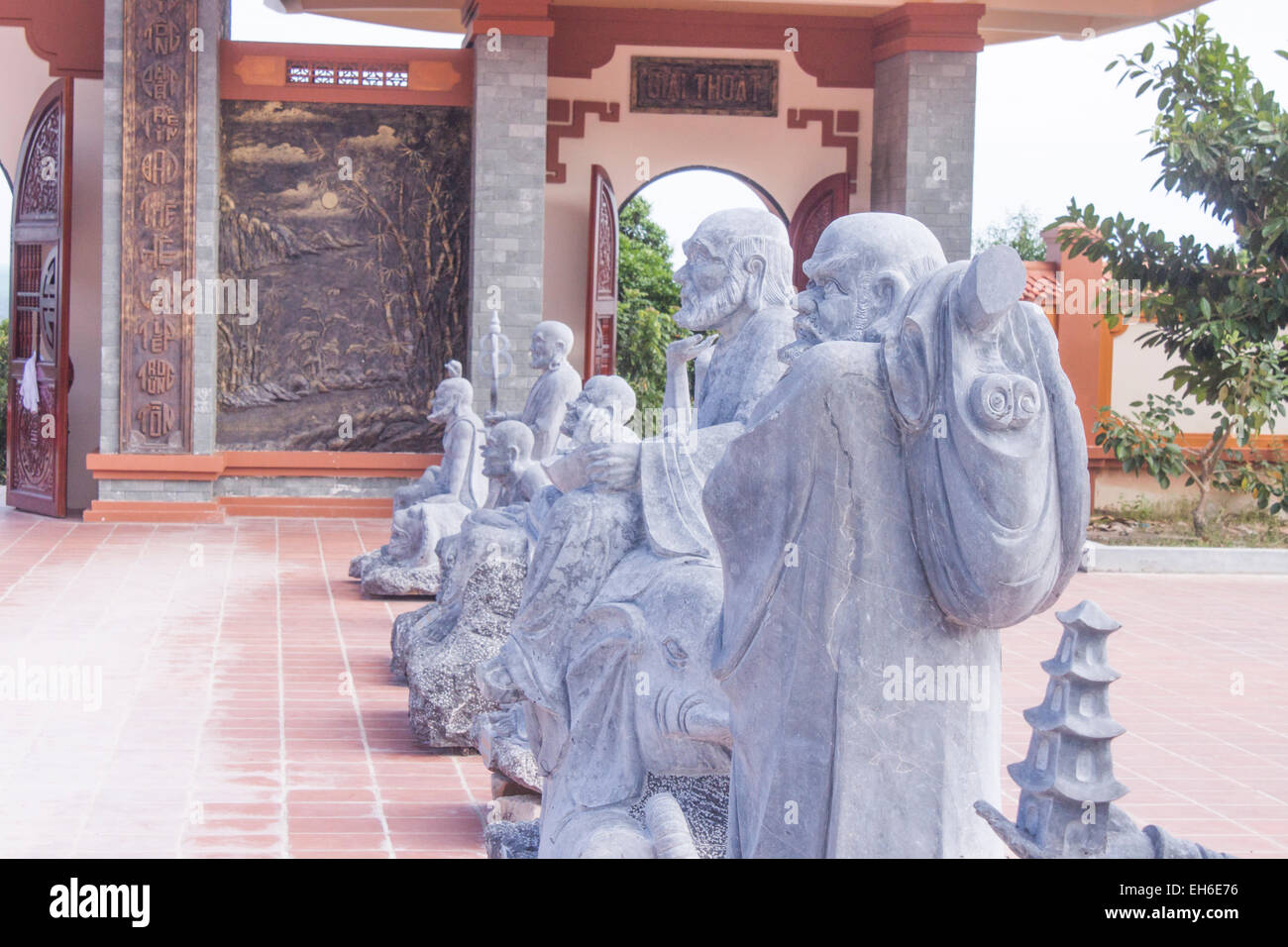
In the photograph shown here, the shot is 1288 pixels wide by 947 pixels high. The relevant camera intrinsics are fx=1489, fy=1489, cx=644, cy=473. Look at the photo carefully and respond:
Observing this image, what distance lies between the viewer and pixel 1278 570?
10750 mm

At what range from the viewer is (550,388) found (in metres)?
6.64

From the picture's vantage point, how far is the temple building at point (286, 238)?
39.9ft

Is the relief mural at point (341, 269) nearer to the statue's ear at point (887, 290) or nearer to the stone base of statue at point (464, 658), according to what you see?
the stone base of statue at point (464, 658)

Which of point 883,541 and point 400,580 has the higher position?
point 883,541

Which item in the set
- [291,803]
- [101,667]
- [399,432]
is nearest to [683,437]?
[291,803]

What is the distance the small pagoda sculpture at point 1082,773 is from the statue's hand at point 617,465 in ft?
5.76

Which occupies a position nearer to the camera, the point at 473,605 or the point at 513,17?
the point at 473,605

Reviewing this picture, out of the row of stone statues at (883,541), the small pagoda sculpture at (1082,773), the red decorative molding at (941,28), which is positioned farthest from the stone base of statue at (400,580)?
the red decorative molding at (941,28)

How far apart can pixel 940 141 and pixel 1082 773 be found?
487 inches

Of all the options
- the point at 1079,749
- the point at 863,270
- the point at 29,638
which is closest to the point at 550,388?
the point at 29,638

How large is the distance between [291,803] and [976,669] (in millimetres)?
2971

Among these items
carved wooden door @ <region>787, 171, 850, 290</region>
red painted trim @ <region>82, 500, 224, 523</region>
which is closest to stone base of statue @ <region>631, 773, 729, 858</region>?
red painted trim @ <region>82, 500, 224, 523</region>

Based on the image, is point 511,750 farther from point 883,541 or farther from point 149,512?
point 149,512

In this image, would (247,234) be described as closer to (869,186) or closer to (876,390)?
(869,186)
